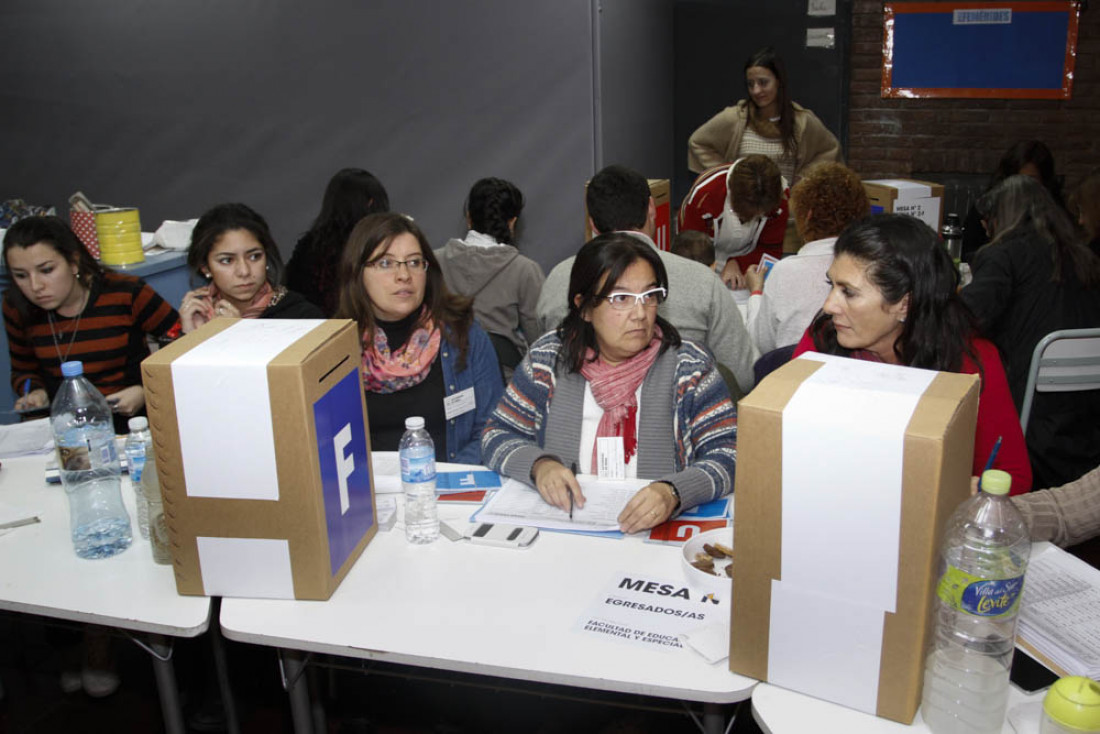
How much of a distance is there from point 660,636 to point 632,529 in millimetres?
339

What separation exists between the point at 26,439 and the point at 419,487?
52.0 inches

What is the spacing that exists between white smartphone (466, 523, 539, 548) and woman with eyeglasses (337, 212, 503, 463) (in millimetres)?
610

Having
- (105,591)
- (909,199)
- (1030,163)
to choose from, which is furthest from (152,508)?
(1030,163)

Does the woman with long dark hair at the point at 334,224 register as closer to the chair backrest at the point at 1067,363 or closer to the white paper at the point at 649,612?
the white paper at the point at 649,612

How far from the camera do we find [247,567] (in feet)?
5.40

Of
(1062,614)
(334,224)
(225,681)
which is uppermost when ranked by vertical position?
(334,224)

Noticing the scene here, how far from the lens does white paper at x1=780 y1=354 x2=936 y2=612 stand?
3.80 ft

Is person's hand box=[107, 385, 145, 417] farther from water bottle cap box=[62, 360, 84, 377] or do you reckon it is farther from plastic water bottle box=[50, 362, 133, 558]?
water bottle cap box=[62, 360, 84, 377]

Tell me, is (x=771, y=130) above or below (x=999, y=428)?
above

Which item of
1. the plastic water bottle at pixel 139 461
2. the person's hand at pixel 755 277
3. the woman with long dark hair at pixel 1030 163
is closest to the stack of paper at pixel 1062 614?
the plastic water bottle at pixel 139 461

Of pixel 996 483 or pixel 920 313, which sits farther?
pixel 920 313

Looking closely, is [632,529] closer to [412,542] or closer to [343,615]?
[412,542]

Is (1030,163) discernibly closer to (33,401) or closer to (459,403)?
(459,403)

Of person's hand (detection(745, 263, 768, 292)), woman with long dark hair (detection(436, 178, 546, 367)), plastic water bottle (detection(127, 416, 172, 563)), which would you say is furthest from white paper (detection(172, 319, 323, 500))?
person's hand (detection(745, 263, 768, 292))
